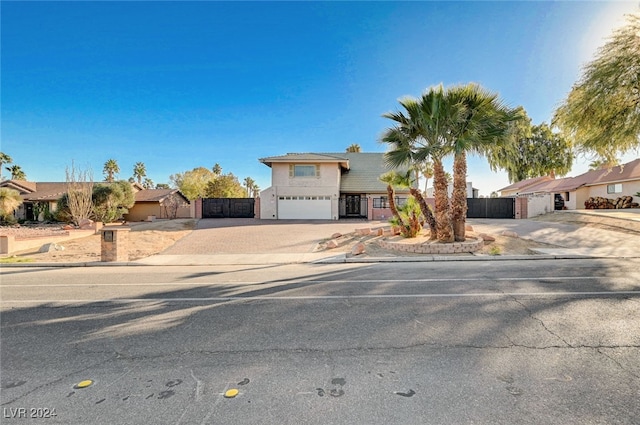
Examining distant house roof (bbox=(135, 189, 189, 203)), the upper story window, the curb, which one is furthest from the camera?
distant house roof (bbox=(135, 189, 189, 203))

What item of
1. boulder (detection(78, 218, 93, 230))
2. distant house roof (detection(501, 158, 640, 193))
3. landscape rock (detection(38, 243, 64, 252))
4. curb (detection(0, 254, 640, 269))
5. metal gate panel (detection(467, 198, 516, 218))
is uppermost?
distant house roof (detection(501, 158, 640, 193))

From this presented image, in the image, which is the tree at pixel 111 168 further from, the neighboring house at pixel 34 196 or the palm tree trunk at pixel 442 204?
the palm tree trunk at pixel 442 204

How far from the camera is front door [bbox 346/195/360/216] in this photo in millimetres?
28469

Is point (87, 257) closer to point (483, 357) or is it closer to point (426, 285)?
point (426, 285)

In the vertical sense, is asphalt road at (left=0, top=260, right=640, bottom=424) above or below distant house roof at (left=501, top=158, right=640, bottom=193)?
below

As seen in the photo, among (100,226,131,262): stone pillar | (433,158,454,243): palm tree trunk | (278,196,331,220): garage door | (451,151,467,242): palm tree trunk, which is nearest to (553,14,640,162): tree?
(451,151,467,242): palm tree trunk

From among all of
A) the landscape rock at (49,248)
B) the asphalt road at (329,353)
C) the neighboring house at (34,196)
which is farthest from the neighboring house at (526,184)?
the neighboring house at (34,196)

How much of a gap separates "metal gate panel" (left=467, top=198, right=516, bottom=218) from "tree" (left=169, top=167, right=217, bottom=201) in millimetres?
39161

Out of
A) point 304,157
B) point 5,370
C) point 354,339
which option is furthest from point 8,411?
point 304,157

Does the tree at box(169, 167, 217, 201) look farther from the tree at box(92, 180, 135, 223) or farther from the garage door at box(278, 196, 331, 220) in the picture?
the garage door at box(278, 196, 331, 220)

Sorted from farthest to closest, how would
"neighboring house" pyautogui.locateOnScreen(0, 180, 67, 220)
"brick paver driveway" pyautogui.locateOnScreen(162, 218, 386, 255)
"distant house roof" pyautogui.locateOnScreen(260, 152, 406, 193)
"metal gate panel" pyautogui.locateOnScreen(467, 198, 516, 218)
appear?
"neighboring house" pyautogui.locateOnScreen(0, 180, 67, 220) → "distant house roof" pyautogui.locateOnScreen(260, 152, 406, 193) → "metal gate panel" pyautogui.locateOnScreen(467, 198, 516, 218) → "brick paver driveway" pyautogui.locateOnScreen(162, 218, 386, 255)

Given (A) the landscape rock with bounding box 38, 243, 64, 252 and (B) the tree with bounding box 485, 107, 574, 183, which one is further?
(B) the tree with bounding box 485, 107, 574, 183

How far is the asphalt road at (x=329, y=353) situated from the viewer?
2.55 metres

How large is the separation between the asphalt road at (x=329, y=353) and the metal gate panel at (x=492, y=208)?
20748 mm
